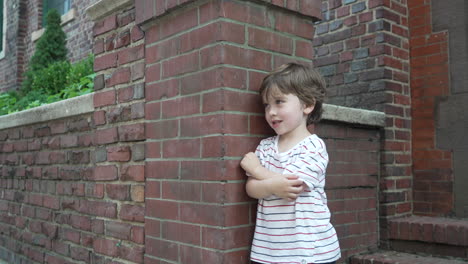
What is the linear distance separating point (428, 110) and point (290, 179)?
2115 millimetres

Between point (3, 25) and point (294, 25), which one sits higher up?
point (3, 25)

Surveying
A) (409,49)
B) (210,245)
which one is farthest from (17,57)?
(210,245)

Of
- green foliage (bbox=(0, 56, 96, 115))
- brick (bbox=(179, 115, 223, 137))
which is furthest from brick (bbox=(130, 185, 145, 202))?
green foliage (bbox=(0, 56, 96, 115))

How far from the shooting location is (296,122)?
6.76 ft

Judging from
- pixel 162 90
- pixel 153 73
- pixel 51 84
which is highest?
pixel 51 84

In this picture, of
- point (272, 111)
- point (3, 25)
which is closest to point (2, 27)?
point (3, 25)

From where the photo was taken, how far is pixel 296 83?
6.61 feet

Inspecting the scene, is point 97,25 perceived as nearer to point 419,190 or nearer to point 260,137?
point 260,137

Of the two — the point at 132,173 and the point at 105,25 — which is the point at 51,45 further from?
the point at 132,173

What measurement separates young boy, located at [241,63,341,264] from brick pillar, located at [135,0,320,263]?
0.09 m

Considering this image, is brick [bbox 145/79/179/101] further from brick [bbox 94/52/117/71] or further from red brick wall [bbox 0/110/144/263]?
brick [bbox 94/52/117/71]

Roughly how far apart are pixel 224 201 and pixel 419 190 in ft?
7.20

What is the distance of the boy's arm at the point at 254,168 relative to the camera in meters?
1.98

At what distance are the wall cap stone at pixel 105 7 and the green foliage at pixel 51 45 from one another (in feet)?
24.4
